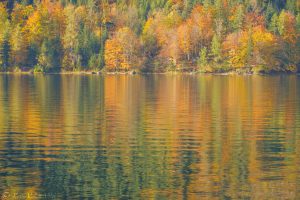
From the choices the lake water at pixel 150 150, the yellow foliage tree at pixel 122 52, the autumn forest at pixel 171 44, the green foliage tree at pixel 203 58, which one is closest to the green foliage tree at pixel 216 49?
the autumn forest at pixel 171 44

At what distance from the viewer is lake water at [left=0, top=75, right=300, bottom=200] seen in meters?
34.1

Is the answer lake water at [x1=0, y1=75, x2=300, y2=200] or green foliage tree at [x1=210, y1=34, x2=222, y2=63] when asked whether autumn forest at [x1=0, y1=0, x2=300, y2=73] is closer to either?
green foliage tree at [x1=210, y1=34, x2=222, y2=63]

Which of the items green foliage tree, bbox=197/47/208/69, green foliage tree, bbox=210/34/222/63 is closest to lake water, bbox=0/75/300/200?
green foliage tree, bbox=210/34/222/63

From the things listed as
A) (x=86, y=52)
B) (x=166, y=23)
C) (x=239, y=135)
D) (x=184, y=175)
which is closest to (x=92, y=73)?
(x=86, y=52)

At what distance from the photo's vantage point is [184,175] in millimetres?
36844

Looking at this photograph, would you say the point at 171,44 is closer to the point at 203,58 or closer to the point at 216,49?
the point at 203,58

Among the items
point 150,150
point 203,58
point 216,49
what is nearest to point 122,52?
point 203,58

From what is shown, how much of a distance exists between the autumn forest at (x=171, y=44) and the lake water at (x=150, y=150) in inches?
3954

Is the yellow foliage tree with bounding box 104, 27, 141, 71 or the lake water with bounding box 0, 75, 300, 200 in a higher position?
the yellow foliage tree with bounding box 104, 27, 141, 71

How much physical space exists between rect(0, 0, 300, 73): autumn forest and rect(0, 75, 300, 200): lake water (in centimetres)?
10043

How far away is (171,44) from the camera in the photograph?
18462 cm

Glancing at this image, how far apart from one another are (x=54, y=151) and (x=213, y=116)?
22472mm

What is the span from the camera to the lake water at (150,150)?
112 ft

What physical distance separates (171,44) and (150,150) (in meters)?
141
